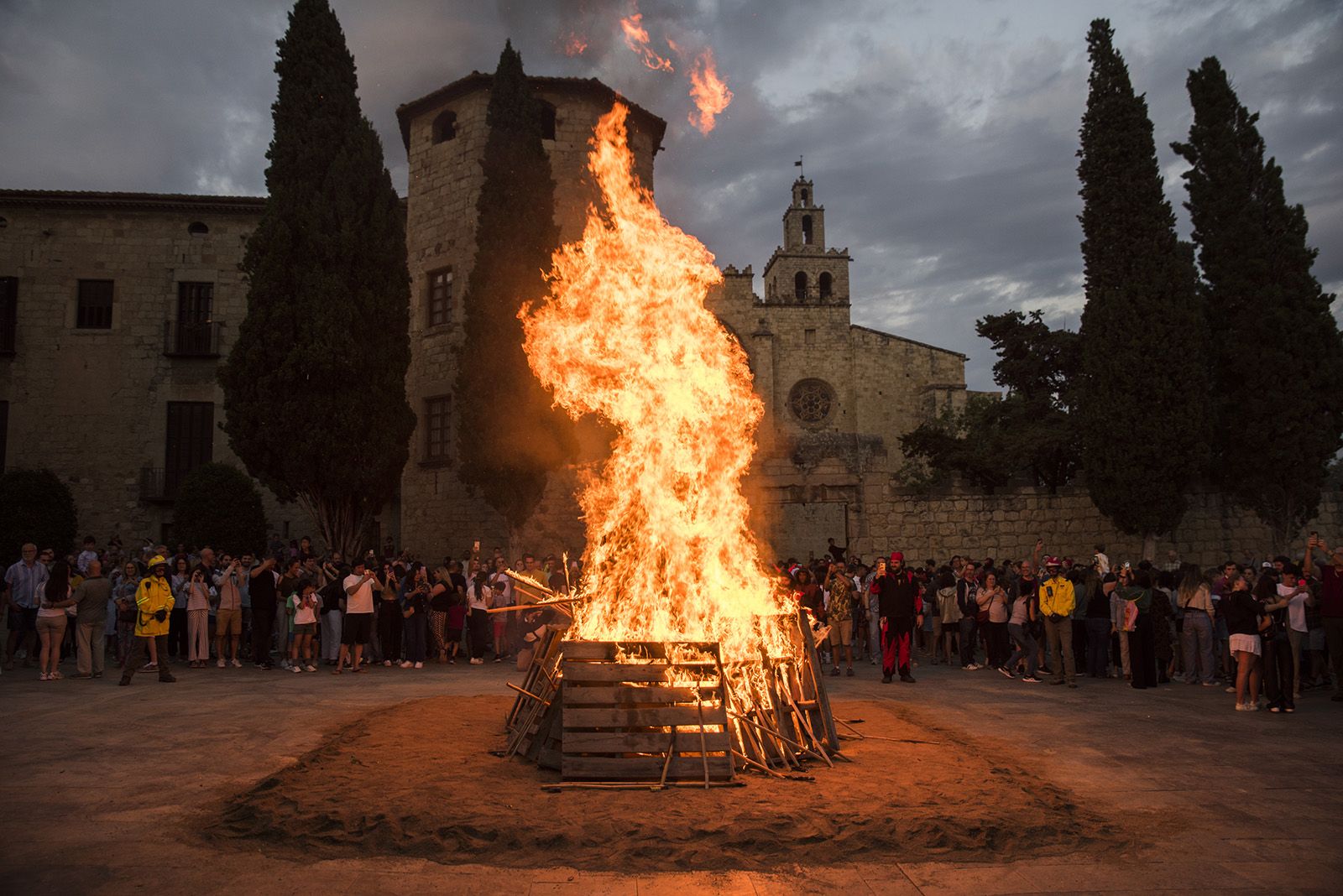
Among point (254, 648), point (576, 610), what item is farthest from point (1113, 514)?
point (254, 648)

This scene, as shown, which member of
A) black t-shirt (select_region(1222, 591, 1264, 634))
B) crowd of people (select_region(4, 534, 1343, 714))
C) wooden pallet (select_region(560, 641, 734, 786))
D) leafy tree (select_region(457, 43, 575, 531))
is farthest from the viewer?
leafy tree (select_region(457, 43, 575, 531))

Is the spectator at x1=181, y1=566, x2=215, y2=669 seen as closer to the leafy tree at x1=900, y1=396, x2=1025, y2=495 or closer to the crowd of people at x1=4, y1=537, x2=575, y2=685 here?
the crowd of people at x1=4, y1=537, x2=575, y2=685

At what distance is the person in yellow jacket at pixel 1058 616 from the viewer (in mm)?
13578

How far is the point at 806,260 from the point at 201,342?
141 ft

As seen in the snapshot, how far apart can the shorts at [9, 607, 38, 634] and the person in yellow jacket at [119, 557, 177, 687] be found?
2.74m

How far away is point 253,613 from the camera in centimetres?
1473

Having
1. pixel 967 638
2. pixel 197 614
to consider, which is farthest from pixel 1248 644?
pixel 197 614

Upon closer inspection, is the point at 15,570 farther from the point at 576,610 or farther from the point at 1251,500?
the point at 1251,500

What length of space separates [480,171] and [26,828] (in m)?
22.6

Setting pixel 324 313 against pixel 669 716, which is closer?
pixel 669 716

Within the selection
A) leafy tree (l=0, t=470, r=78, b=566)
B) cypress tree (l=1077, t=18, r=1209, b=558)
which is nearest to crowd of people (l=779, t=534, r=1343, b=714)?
cypress tree (l=1077, t=18, r=1209, b=558)

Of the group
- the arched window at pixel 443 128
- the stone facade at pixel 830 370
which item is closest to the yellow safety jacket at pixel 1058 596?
the arched window at pixel 443 128

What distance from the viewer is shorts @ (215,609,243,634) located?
15051 mm

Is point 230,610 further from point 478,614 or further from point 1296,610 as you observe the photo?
point 1296,610
